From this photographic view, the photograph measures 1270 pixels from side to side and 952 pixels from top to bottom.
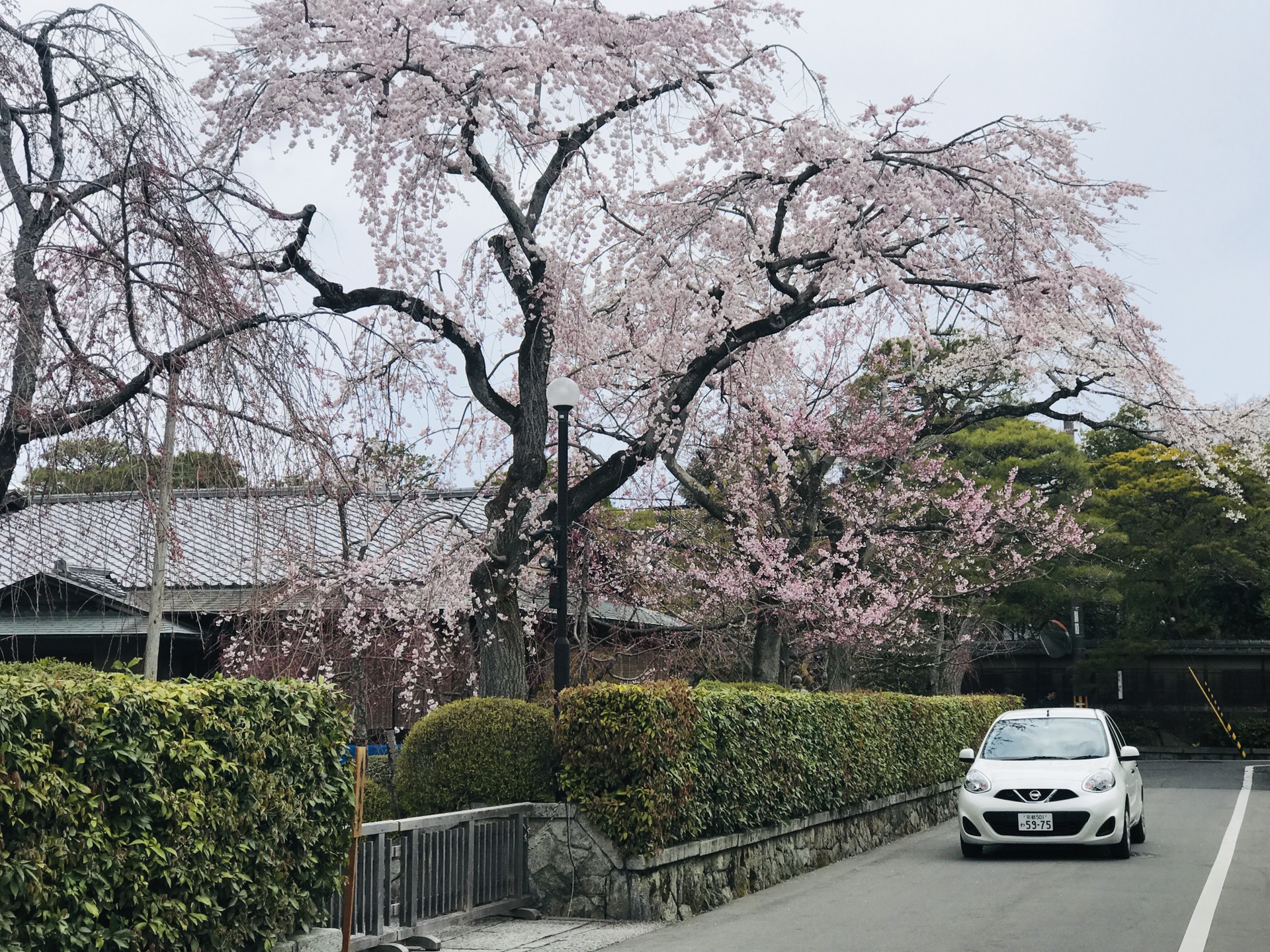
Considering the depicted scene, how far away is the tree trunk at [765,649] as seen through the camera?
2138 cm

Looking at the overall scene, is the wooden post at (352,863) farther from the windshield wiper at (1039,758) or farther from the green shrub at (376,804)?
the windshield wiper at (1039,758)

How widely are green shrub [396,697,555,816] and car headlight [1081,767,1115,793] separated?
6.57 m

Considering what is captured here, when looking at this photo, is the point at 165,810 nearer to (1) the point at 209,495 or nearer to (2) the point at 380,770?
(1) the point at 209,495

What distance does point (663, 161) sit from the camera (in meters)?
14.4

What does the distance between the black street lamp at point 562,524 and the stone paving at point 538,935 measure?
7.20ft

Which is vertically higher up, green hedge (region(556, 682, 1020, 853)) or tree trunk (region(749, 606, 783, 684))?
tree trunk (region(749, 606, 783, 684))

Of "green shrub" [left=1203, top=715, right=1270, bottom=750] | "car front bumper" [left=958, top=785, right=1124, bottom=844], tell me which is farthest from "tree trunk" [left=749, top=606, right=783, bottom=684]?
"green shrub" [left=1203, top=715, right=1270, bottom=750]

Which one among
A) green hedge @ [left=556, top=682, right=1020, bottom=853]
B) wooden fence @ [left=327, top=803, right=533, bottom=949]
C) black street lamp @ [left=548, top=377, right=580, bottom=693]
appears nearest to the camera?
wooden fence @ [left=327, top=803, right=533, bottom=949]

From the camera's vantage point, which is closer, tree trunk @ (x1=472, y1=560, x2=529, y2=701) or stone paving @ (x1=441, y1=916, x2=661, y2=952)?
stone paving @ (x1=441, y1=916, x2=661, y2=952)

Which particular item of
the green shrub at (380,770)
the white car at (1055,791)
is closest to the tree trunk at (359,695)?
the green shrub at (380,770)

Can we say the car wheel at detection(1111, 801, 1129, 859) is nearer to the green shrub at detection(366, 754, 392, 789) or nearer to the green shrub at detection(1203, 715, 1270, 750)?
the green shrub at detection(366, 754, 392, 789)

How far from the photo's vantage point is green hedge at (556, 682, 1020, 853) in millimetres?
10602

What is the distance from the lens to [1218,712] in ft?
137

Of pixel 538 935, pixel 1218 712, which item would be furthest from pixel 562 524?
pixel 1218 712
